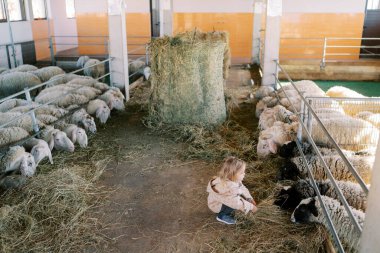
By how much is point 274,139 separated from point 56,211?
3.45 m

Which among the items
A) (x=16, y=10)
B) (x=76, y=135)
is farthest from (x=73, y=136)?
(x=16, y=10)

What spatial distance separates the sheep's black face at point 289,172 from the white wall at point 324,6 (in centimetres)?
1181

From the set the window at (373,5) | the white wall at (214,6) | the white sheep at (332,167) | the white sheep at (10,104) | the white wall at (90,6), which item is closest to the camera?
the white sheep at (332,167)

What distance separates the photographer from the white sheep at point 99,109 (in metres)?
7.81

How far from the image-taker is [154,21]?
15.0m

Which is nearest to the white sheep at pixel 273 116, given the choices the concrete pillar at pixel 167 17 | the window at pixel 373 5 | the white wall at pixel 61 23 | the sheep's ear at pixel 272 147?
the sheep's ear at pixel 272 147

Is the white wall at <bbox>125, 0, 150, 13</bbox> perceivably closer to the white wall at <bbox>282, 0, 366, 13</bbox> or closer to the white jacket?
the white wall at <bbox>282, 0, 366, 13</bbox>

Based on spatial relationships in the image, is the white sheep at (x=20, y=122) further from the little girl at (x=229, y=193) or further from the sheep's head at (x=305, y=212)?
the sheep's head at (x=305, y=212)

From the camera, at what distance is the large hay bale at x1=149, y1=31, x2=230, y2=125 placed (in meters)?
7.23

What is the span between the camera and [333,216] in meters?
3.90

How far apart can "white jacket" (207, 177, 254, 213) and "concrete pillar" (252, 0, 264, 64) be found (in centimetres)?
1207

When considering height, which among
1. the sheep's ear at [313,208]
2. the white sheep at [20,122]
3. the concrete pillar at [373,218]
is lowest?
the sheep's ear at [313,208]

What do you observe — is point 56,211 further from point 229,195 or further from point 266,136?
point 266,136

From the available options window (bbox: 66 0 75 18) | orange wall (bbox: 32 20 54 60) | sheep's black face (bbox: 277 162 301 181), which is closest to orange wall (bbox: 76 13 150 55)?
orange wall (bbox: 32 20 54 60)
